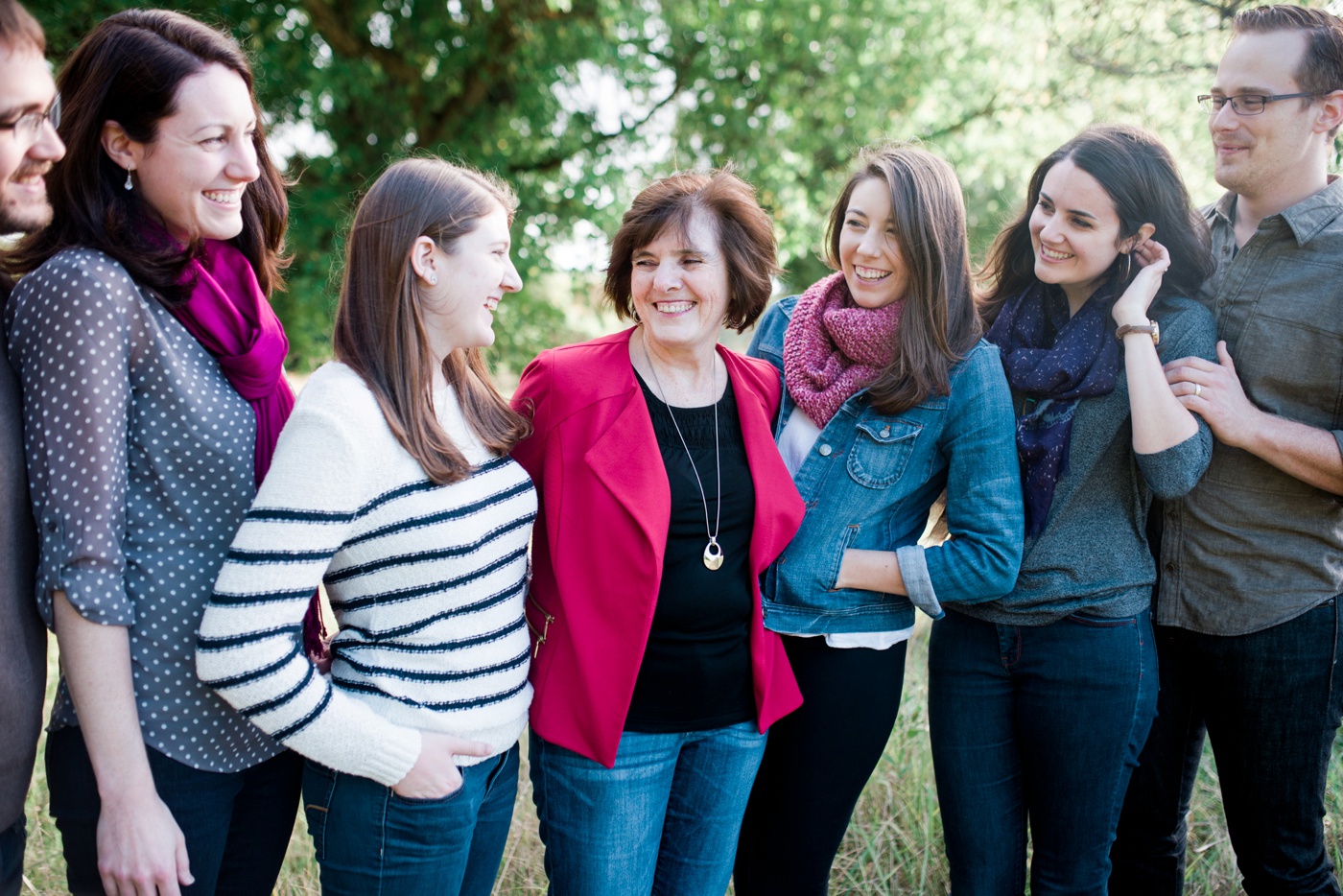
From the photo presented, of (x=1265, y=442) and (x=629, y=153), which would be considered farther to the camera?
(x=629, y=153)

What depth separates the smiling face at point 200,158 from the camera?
1639 millimetres

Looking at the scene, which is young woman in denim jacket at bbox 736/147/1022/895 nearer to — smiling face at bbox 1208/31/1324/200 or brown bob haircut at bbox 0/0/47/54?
smiling face at bbox 1208/31/1324/200

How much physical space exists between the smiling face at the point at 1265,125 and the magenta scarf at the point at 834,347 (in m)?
0.89

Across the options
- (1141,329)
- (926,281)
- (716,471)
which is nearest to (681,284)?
(716,471)

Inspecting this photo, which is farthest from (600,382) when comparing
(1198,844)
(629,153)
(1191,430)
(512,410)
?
(629,153)

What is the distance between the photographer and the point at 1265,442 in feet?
7.09

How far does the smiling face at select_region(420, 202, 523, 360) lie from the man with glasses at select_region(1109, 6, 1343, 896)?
1.50 metres

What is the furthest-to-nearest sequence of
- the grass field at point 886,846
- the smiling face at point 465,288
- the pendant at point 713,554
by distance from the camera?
the grass field at point 886,846, the pendant at point 713,554, the smiling face at point 465,288

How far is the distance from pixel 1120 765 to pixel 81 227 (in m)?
2.26

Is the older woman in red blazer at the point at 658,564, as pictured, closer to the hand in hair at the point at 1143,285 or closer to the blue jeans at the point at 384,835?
the blue jeans at the point at 384,835

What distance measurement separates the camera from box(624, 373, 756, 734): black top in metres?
2.00

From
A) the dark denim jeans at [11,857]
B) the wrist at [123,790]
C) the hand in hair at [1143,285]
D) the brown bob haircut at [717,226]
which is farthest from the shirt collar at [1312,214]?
the dark denim jeans at [11,857]

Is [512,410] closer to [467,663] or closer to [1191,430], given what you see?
[467,663]

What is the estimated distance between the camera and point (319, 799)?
168cm
